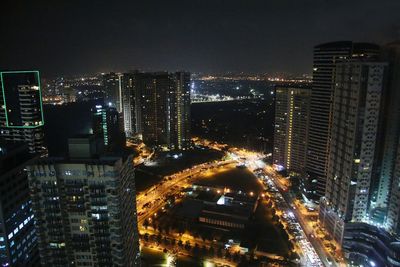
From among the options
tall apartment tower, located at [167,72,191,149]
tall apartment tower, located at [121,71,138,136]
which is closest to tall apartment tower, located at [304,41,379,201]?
tall apartment tower, located at [167,72,191,149]

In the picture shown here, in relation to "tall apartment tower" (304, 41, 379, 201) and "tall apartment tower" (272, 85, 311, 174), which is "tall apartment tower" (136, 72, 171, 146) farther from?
"tall apartment tower" (304, 41, 379, 201)

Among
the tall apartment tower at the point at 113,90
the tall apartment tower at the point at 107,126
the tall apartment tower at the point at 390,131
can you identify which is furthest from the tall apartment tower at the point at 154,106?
the tall apartment tower at the point at 390,131

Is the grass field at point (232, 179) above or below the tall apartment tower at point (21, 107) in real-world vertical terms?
below

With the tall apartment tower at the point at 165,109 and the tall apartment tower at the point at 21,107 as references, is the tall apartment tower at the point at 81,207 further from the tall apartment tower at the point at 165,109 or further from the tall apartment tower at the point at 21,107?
the tall apartment tower at the point at 165,109

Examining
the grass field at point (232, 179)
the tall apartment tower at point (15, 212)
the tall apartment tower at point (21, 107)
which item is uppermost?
the tall apartment tower at point (21, 107)

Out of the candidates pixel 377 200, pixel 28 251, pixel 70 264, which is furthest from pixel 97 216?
pixel 377 200
